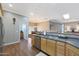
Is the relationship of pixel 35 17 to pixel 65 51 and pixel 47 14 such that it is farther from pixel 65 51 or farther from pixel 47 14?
pixel 65 51

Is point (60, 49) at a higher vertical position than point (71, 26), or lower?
lower

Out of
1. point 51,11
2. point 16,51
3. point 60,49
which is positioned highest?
point 51,11

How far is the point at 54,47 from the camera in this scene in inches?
135

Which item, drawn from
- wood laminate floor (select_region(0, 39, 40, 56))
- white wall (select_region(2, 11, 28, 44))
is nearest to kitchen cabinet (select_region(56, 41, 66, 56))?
wood laminate floor (select_region(0, 39, 40, 56))

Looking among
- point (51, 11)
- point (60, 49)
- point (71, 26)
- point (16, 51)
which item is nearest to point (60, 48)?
point (60, 49)

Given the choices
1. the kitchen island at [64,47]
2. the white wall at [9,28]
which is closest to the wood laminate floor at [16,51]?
the white wall at [9,28]

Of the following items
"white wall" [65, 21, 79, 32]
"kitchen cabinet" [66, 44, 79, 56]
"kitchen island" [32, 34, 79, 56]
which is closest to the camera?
"kitchen cabinet" [66, 44, 79, 56]

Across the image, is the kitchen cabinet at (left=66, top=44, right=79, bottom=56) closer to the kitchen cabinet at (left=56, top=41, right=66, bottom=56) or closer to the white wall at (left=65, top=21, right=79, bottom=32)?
the kitchen cabinet at (left=56, top=41, right=66, bottom=56)

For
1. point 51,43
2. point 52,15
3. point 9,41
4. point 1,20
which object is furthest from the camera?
point 9,41

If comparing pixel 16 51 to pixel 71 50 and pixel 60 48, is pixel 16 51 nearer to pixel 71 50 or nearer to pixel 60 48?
pixel 60 48

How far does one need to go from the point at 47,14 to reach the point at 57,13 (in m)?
0.35

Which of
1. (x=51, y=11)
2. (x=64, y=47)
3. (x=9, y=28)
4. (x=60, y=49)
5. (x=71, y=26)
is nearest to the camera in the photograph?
(x=71, y=26)

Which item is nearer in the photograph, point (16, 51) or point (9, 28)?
point (16, 51)

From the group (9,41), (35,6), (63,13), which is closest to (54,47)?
(63,13)
